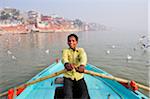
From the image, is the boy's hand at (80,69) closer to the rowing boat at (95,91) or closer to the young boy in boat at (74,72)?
the young boy in boat at (74,72)

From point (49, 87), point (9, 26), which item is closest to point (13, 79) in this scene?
point (49, 87)

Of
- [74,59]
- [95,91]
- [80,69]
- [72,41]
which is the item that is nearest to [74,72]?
[80,69]

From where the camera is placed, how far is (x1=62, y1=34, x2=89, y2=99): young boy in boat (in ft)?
15.5

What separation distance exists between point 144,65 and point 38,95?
12246mm

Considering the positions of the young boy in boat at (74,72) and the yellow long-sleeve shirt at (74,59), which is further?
the yellow long-sleeve shirt at (74,59)

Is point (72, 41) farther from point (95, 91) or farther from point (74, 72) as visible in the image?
point (95, 91)

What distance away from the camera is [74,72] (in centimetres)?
484

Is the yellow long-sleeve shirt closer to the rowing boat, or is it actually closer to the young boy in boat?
the young boy in boat

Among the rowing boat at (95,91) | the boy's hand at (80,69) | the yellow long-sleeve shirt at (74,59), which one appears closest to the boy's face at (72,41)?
the yellow long-sleeve shirt at (74,59)

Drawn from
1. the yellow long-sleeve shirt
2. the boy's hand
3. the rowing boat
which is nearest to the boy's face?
the yellow long-sleeve shirt

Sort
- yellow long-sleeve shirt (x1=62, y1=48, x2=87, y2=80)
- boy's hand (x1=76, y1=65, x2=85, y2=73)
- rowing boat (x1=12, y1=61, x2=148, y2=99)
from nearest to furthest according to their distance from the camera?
boy's hand (x1=76, y1=65, x2=85, y2=73) → yellow long-sleeve shirt (x1=62, y1=48, x2=87, y2=80) → rowing boat (x1=12, y1=61, x2=148, y2=99)

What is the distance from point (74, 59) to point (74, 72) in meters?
0.36

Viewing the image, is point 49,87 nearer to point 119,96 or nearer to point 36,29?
point 119,96

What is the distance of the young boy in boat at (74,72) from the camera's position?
4.73m
